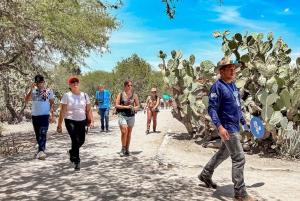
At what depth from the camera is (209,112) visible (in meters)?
4.54

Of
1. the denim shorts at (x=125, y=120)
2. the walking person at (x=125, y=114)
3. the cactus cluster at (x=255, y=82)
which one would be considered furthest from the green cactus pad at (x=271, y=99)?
the denim shorts at (x=125, y=120)

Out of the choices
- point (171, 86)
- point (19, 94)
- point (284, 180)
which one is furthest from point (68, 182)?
point (19, 94)

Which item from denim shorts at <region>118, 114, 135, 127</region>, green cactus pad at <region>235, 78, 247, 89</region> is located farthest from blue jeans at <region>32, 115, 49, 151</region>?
green cactus pad at <region>235, 78, 247, 89</region>

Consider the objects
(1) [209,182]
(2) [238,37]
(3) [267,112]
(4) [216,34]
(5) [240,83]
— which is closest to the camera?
(1) [209,182]

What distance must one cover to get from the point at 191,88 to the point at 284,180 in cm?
450

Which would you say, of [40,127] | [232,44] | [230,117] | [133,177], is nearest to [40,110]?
[40,127]

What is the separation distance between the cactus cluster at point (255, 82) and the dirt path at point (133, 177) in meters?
1.05

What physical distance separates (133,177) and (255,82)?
4.63 meters

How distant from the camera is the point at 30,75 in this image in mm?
11102

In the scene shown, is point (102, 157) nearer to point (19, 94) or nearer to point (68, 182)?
point (68, 182)

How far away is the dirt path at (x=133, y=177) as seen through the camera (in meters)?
4.81

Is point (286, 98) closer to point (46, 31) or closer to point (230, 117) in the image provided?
point (230, 117)

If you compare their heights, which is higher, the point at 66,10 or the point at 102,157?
the point at 66,10

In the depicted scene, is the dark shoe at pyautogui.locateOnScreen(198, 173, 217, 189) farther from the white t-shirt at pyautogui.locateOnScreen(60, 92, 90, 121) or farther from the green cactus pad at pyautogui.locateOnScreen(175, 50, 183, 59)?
the green cactus pad at pyautogui.locateOnScreen(175, 50, 183, 59)
